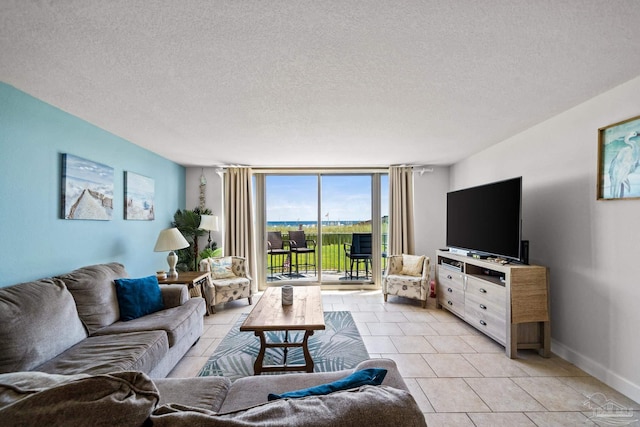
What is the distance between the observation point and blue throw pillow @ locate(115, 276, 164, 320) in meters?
2.67

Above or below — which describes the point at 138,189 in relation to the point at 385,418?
above

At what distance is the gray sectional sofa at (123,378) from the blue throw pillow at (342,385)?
4.7 inches

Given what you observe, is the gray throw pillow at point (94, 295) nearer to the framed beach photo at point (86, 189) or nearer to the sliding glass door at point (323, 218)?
the framed beach photo at point (86, 189)

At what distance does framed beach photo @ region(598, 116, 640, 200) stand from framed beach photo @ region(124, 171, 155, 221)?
4.92 meters

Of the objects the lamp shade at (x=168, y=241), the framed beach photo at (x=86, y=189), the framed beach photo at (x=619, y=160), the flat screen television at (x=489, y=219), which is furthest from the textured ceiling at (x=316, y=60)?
the lamp shade at (x=168, y=241)

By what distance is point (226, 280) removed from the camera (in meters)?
4.41

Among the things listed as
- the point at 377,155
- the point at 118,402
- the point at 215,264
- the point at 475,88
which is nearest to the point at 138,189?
the point at 215,264

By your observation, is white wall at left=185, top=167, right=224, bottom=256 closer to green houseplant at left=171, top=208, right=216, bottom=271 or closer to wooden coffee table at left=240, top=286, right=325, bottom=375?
green houseplant at left=171, top=208, right=216, bottom=271

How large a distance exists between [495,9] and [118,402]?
211 centimetres

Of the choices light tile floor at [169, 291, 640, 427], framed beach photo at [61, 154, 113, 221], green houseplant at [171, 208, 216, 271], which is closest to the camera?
light tile floor at [169, 291, 640, 427]

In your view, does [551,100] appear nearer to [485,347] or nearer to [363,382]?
[485,347]

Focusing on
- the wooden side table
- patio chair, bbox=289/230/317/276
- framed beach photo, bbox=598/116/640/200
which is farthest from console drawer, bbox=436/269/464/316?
the wooden side table

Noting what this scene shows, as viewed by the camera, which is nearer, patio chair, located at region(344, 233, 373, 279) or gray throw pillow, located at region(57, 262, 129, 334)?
gray throw pillow, located at region(57, 262, 129, 334)

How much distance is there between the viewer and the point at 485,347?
3.03m
